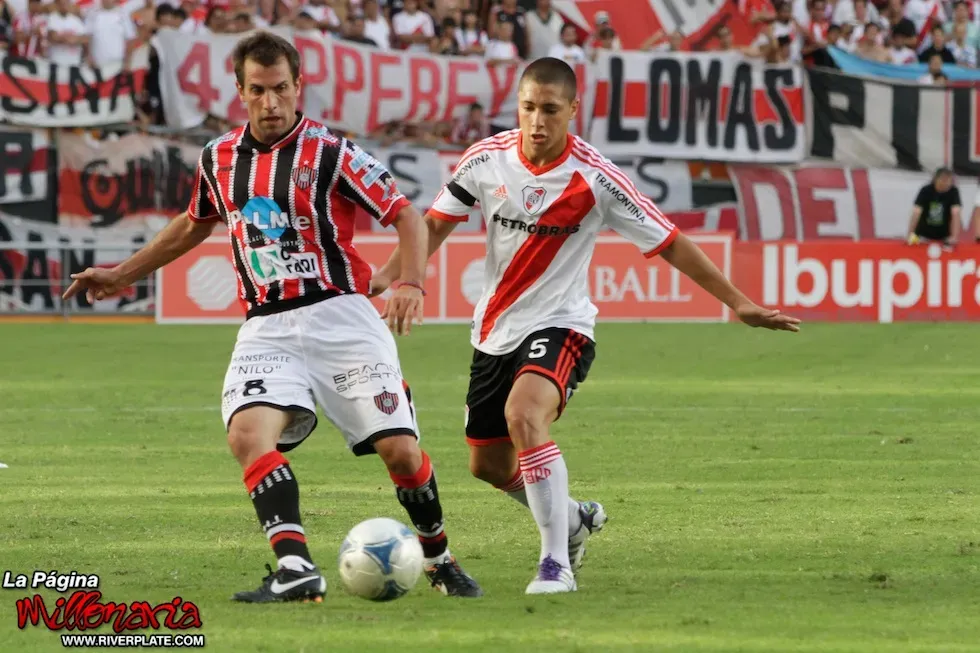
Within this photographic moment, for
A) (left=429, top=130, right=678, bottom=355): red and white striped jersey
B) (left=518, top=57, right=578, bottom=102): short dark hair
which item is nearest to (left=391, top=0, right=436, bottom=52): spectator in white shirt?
(left=429, top=130, right=678, bottom=355): red and white striped jersey

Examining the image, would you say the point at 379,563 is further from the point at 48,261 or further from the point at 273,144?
the point at 48,261

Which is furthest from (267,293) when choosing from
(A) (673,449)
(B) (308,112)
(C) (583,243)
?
(B) (308,112)

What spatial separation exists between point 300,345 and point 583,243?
4.65 ft

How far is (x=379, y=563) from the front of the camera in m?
6.36

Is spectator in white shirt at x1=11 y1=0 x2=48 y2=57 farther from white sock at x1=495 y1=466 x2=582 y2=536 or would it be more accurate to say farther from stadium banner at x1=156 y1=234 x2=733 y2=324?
white sock at x1=495 y1=466 x2=582 y2=536

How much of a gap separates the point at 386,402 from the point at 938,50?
2229 centimetres

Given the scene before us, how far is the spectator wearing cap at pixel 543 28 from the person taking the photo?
26.2 meters

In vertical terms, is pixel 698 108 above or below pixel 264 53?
below

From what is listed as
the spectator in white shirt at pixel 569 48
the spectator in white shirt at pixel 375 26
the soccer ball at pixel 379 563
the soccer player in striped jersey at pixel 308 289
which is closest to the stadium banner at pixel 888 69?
the spectator in white shirt at pixel 569 48

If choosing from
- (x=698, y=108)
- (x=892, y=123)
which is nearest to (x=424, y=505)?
(x=698, y=108)

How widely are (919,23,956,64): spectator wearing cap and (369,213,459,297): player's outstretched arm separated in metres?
21.0

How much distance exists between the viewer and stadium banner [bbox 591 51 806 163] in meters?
25.9

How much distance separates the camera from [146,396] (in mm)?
15438

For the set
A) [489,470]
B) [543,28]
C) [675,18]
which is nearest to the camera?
[489,470]
